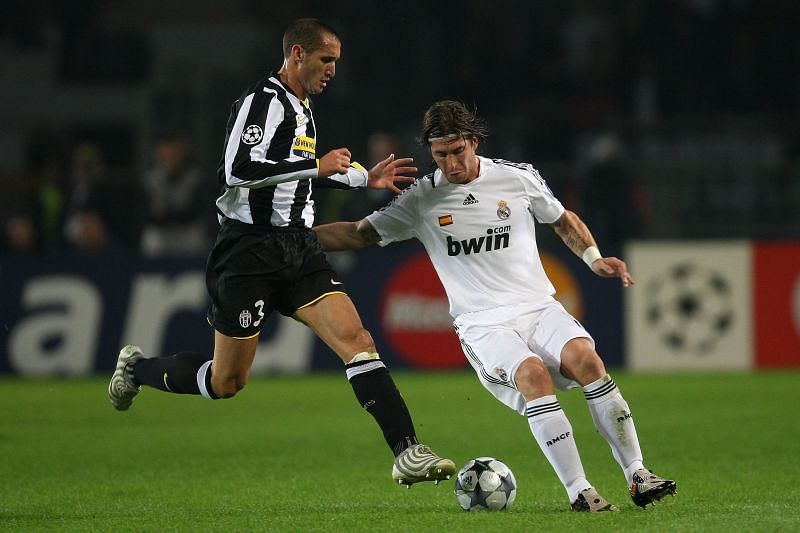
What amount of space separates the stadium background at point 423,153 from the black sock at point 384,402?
3140 mm

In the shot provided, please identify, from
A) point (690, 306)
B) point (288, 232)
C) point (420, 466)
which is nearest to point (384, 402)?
point (420, 466)

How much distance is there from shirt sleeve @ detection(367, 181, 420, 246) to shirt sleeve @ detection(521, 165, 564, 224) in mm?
519

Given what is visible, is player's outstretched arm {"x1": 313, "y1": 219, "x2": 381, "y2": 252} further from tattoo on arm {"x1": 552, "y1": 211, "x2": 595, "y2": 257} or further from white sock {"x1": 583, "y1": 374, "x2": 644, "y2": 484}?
white sock {"x1": 583, "y1": 374, "x2": 644, "y2": 484}

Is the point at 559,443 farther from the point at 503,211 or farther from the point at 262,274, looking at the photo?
the point at 262,274

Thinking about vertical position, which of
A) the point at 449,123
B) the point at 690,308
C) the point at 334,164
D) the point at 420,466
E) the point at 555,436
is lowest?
the point at 690,308

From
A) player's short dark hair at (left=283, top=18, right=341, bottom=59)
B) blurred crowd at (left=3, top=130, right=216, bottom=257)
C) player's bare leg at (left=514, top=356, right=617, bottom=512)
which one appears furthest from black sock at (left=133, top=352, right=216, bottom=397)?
blurred crowd at (left=3, top=130, right=216, bottom=257)

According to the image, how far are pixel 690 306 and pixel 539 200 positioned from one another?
751 cm

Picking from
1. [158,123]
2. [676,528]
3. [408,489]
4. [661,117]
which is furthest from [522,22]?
[676,528]

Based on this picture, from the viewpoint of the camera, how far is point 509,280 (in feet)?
19.4

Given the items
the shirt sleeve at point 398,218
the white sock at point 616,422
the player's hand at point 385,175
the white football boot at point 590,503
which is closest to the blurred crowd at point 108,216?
the shirt sleeve at point 398,218

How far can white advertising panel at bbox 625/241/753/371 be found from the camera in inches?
520

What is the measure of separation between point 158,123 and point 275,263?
36.2 ft

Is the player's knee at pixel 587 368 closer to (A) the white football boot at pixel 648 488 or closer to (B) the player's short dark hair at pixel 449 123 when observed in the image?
(A) the white football boot at pixel 648 488

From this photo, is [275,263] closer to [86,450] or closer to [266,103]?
[266,103]
